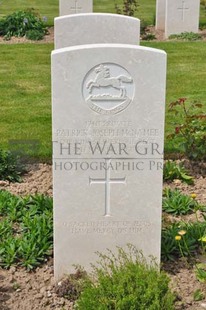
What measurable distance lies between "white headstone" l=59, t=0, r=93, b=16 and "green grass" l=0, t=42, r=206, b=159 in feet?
5.16

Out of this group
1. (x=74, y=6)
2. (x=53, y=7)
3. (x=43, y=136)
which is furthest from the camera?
(x=53, y=7)

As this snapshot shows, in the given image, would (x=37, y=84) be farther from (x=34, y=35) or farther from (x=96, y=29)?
(x=96, y=29)

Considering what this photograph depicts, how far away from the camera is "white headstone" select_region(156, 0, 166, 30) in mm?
13680

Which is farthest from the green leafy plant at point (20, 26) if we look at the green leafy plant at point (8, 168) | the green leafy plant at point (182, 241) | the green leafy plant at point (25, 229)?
the green leafy plant at point (182, 241)

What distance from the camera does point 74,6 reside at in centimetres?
1331

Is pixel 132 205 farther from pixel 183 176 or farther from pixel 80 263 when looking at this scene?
pixel 183 176

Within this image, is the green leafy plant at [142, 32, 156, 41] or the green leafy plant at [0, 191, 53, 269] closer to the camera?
the green leafy plant at [0, 191, 53, 269]

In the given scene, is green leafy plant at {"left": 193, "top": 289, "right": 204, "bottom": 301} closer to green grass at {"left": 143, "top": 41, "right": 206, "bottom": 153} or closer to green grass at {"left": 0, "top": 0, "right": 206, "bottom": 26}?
green grass at {"left": 143, "top": 41, "right": 206, "bottom": 153}

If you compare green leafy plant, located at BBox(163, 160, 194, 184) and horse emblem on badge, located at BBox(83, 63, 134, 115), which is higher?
horse emblem on badge, located at BBox(83, 63, 134, 115)

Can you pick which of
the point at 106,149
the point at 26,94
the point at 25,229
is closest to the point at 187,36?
the point at 26,94

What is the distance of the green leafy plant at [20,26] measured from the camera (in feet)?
42.6

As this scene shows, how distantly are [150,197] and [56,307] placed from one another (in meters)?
0.95

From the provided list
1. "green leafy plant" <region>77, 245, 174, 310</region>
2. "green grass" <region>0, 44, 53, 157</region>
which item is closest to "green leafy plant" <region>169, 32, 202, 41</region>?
"green grass" <region>0, 44, 53, 157</region>

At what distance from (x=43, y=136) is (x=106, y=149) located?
10.0 feet
